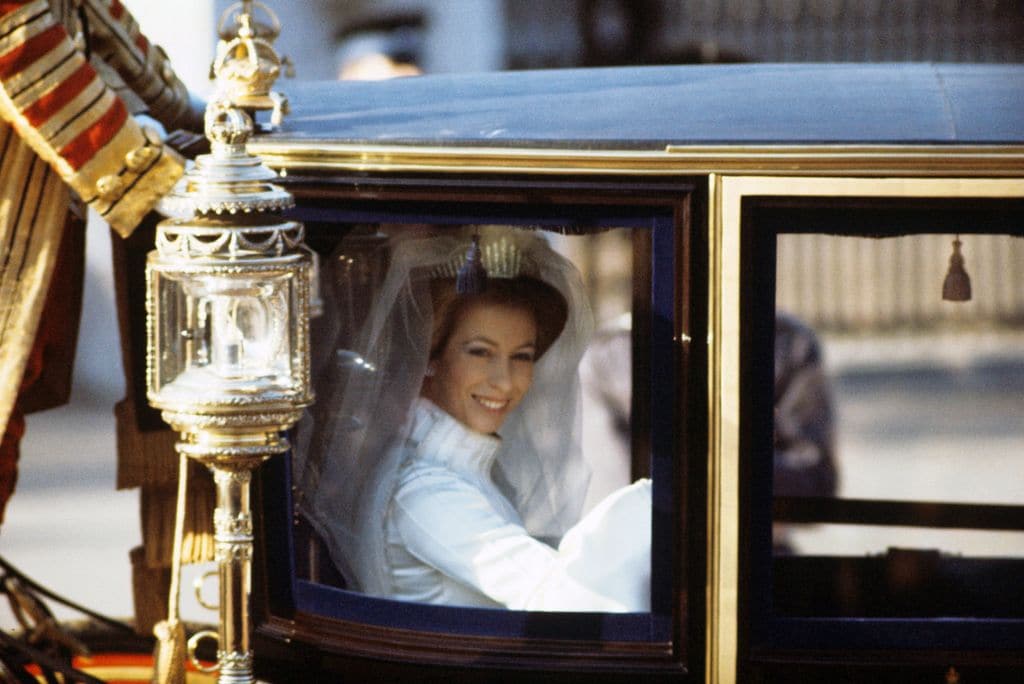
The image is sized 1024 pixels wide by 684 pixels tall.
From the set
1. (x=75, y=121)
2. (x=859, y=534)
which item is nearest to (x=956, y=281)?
(x=75, y=121)

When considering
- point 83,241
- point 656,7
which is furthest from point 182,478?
point 656,7

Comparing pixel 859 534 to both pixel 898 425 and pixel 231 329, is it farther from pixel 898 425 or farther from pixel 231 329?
pixel 898 425

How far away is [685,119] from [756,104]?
0.13 meters

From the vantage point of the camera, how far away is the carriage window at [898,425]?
11.5ft

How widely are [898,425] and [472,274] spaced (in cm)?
538

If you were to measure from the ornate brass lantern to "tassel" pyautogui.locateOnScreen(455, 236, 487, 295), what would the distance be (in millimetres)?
212

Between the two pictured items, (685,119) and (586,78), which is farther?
(586,78)

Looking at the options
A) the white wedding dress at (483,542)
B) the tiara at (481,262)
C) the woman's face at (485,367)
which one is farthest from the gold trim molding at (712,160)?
the white wedding dress at (483,542)

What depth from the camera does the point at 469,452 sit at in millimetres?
2943

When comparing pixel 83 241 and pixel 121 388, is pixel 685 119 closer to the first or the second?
pixel 83 241

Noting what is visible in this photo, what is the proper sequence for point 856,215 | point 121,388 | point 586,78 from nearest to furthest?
point 856,215 < point 586,78 < point 121,388

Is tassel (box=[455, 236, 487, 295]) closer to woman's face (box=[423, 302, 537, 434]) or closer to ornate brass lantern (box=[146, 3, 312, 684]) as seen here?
woman's face (box=[423, 302, 537, 434])

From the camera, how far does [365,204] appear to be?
110 inches

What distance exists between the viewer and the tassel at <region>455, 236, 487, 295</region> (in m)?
2.82
